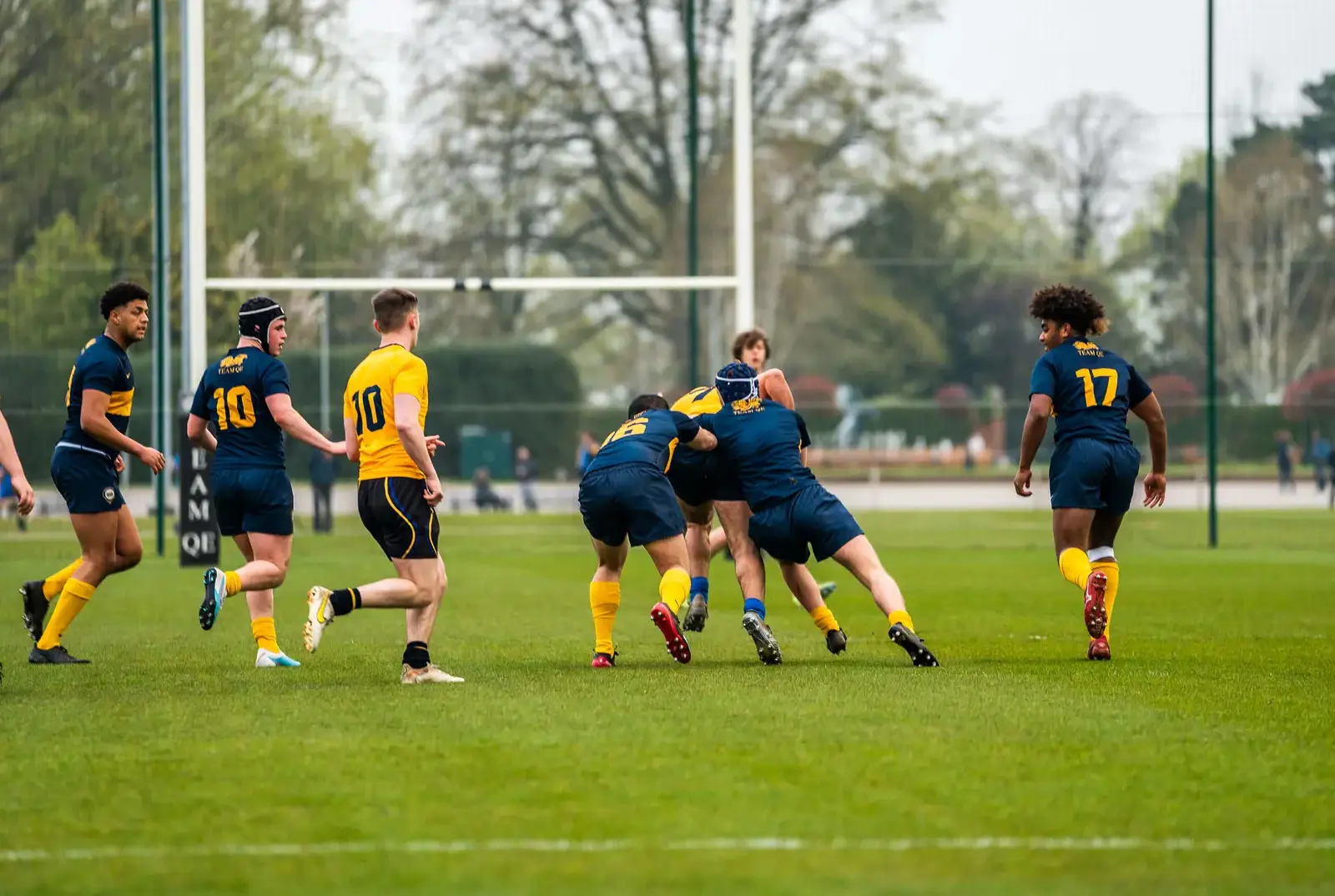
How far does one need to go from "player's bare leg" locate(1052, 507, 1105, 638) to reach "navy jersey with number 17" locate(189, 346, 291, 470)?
4.27 metres

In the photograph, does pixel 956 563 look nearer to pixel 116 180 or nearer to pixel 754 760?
pixel 116 180

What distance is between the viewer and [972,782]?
601cm

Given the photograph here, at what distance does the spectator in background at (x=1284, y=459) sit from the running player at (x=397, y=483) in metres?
21.5

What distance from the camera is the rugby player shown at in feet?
33.1

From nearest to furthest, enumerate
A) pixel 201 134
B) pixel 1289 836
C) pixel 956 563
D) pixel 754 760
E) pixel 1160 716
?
pixel 1289 836 → pixel 754 760 → pixel 1160 716 → pixel 201 134 → pixel 956 563

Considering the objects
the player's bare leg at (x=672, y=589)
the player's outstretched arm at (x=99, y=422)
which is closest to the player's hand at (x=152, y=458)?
the player's outstretched arm at (x=99, y=422)

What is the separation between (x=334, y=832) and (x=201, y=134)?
1486 cm

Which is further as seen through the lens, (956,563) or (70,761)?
(956,563)

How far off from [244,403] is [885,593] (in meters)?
3.54

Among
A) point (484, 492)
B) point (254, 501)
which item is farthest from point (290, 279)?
point (254, 501)

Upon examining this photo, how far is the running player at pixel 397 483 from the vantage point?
29.0 feet

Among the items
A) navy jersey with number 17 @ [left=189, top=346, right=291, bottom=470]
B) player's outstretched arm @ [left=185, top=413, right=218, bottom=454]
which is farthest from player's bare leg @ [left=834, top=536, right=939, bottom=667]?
player's outstretched arm @ [left=185, top=413, right=218, bottom=454]

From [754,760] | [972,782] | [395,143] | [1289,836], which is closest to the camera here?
[1289,836]

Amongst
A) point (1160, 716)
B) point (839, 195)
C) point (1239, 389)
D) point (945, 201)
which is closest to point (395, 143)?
point (839, 195)
